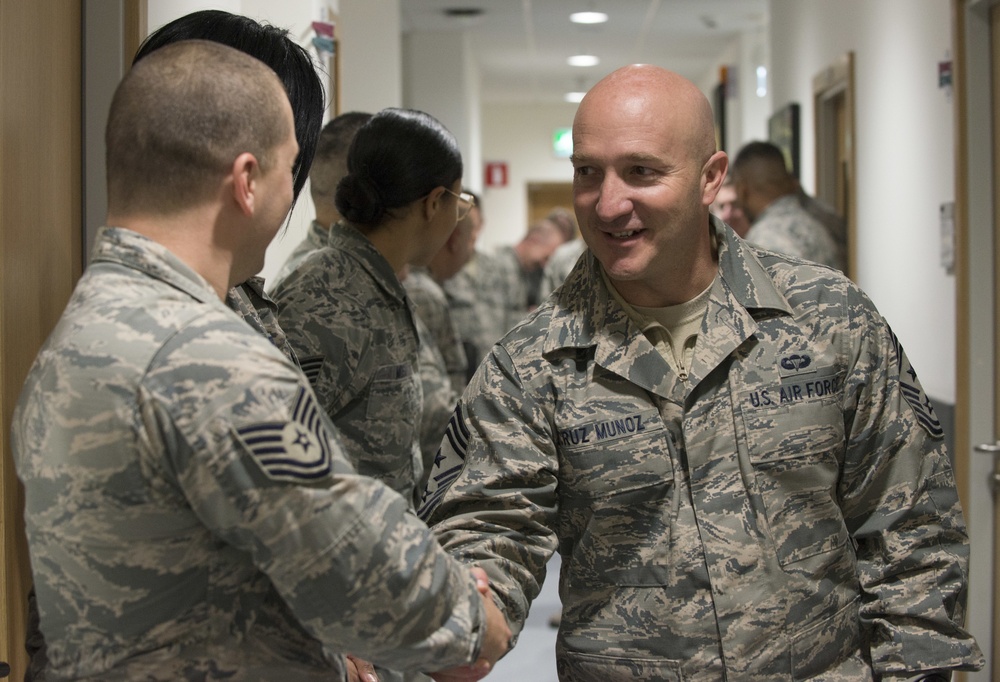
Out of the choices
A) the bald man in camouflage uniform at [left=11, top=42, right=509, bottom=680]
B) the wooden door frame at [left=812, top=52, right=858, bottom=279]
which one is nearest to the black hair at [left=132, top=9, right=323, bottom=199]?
the bald man in camouflage uniform at [left=11, top=42, right=509, bottom=680]

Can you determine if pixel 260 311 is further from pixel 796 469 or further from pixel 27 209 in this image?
pixel 796 469

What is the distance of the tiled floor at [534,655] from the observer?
12.8ft

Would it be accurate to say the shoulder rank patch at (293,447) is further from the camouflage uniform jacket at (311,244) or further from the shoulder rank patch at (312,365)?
the camouflage uniform jacket at (311,244)

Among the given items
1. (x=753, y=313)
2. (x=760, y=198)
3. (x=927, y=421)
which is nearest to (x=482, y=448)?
(x=753, y=313)

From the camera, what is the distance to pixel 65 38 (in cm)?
194

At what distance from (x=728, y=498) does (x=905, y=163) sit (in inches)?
111

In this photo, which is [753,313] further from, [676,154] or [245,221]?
[245,221]

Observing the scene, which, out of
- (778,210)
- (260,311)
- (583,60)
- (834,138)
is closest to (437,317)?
(778,210)

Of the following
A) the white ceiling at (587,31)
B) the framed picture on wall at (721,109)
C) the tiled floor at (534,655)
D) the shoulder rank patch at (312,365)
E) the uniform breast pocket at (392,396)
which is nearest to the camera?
the shoulder rank patch at (312,365)

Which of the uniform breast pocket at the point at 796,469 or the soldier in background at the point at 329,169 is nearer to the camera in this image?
the uniform breast pocket at the point at 796,469

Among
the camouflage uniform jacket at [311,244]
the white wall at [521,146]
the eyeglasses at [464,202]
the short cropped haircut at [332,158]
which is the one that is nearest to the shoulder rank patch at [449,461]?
the eyeglasses at [464,202]

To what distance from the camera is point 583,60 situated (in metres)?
11.1

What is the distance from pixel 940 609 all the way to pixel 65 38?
182 cm

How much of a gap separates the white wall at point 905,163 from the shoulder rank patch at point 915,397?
6.04 feet
